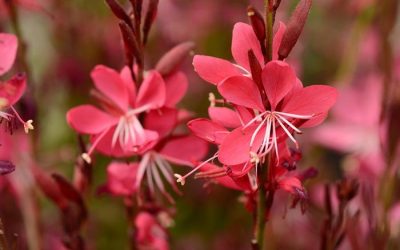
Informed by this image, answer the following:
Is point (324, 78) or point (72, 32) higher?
point (72, 32)

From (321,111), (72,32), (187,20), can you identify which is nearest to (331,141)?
(187,20)

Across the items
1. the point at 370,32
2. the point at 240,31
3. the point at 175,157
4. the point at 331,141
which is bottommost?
the point at 331,141

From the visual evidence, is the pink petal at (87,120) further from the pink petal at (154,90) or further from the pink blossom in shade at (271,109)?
the pink blossom in shade at (271,109)

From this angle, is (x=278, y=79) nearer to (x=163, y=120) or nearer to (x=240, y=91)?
(x=240, y=91)

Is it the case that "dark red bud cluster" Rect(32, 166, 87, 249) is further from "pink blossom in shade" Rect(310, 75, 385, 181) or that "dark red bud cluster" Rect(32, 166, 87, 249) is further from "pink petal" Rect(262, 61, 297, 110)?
"pink blossom in shade" Rect(310, 75, 385, 181)

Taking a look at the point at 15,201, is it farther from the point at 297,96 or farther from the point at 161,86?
the point at 297,96

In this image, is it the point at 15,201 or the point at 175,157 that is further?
the point at 15,201

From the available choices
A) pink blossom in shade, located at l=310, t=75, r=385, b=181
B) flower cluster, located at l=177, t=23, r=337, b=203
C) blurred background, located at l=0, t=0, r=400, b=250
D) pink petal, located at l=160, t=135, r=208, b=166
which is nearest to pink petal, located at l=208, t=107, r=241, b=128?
flower cluster, located at l=177, t=23, r=337, b=203

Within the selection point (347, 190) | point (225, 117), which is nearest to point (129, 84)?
point (225, 117)
